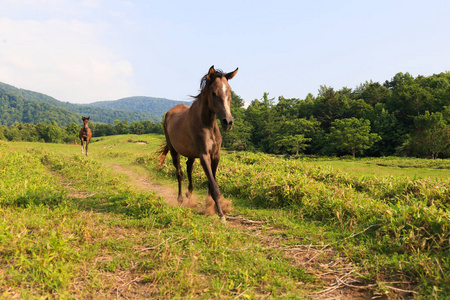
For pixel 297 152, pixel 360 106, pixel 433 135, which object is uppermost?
pixel 360 106

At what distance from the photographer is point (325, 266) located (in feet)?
10.7

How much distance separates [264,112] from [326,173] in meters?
70.0

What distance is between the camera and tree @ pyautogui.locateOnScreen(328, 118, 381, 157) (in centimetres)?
4931

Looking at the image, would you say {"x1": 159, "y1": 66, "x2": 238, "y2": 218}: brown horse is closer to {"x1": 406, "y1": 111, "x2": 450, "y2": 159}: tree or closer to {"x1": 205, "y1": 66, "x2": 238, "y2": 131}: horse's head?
{"x1": 205, "y1": 66, "x2": 238, "y2": 131}: horse's head

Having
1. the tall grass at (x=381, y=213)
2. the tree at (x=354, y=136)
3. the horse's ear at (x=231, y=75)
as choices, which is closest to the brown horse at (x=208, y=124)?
the horse's ear at (x=231, y=75)

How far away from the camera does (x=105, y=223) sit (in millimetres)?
4602

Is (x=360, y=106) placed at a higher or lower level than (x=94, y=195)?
higher

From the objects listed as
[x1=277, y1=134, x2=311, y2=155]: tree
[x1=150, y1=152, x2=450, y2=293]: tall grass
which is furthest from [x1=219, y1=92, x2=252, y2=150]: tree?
[x1=150, y1=152, x2=450, y2=293]: tall grass

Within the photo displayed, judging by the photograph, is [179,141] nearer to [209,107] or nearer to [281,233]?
[209,107]

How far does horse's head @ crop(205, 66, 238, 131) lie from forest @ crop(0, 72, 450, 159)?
1955 inches

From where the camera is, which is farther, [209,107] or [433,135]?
[433,135]

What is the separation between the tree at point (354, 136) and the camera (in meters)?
49.3

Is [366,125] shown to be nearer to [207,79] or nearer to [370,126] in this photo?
[370,126]

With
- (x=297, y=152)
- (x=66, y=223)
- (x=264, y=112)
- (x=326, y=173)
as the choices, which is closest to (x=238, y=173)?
(x=326, y=173)
